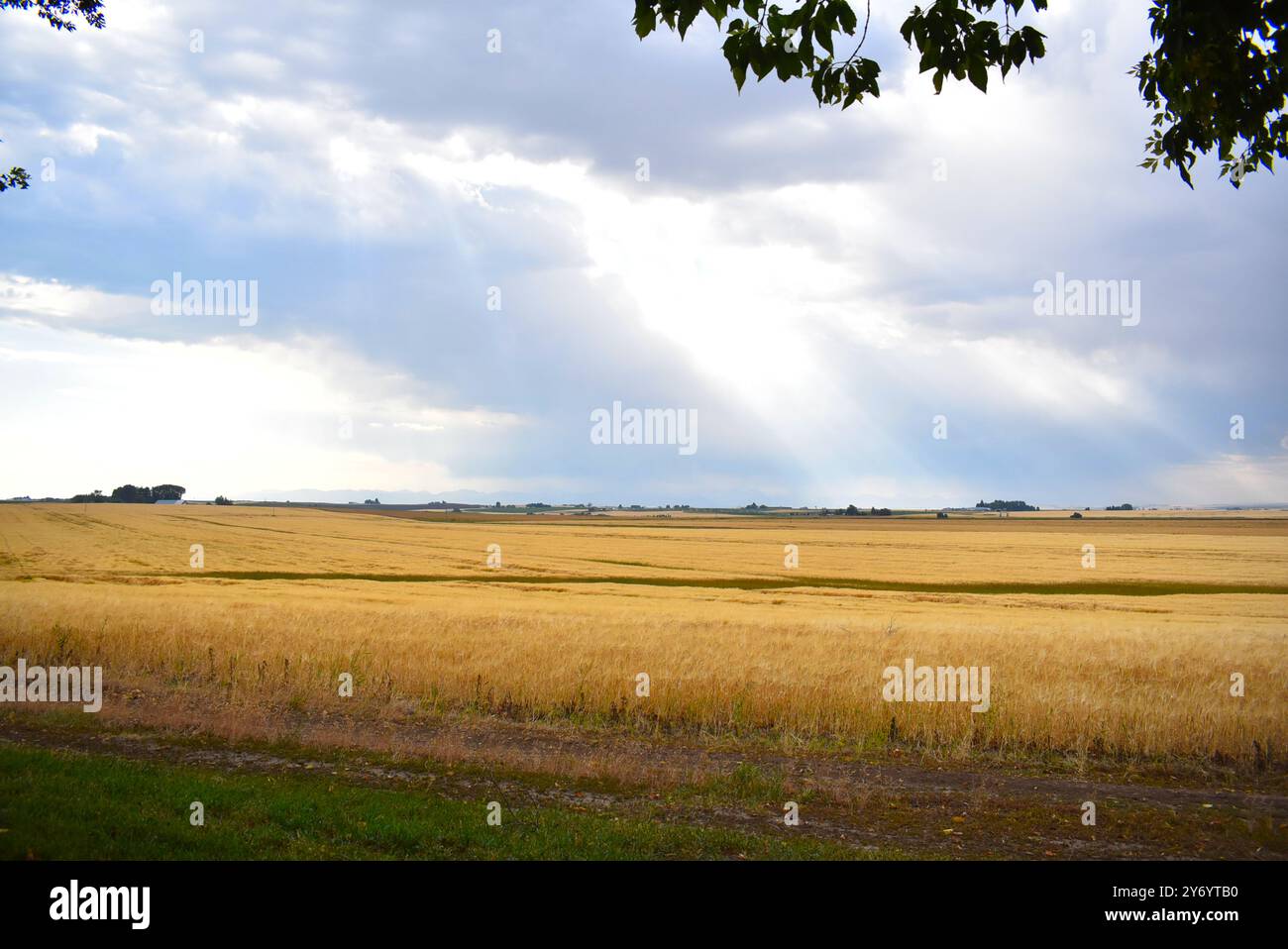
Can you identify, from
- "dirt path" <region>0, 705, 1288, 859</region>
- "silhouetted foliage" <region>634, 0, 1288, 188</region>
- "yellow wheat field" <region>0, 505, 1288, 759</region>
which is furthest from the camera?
"yellow wheat field" <region>0, 505, 1288, 759</region>

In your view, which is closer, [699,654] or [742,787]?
[742,787]

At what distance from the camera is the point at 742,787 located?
39.3 feet

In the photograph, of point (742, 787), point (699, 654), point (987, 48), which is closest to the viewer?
point (987, 48)

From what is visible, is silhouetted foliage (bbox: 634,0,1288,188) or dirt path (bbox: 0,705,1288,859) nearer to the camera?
silhouetted foliage (bbox: 634,0,1288,188)

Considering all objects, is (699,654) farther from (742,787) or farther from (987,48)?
(987,48)

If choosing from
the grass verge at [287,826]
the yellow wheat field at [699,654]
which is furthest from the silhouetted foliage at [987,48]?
the yellow wheat field at [699,654]

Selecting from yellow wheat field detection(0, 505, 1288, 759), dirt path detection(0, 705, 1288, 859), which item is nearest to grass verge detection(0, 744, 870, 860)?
dirt path detection(0, 705, 1288, 859)

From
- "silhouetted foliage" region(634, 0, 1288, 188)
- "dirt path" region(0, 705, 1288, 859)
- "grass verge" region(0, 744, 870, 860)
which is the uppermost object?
"silhouetted foliage" region(634, 0, 1288, 188)

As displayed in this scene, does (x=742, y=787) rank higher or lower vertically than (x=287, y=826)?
lower

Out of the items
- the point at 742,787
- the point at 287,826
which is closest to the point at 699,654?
the point at 742,787

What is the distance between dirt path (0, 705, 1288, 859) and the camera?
10.3 meters

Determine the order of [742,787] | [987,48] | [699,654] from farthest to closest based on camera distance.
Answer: [699,654], [742,787], [987,48]

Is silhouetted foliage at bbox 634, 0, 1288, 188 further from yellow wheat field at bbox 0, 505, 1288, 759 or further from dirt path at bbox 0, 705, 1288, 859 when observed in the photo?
yellow wheat field at bbox 0, 505, 1288, 759

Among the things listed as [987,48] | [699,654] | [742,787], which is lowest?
[742,787]
